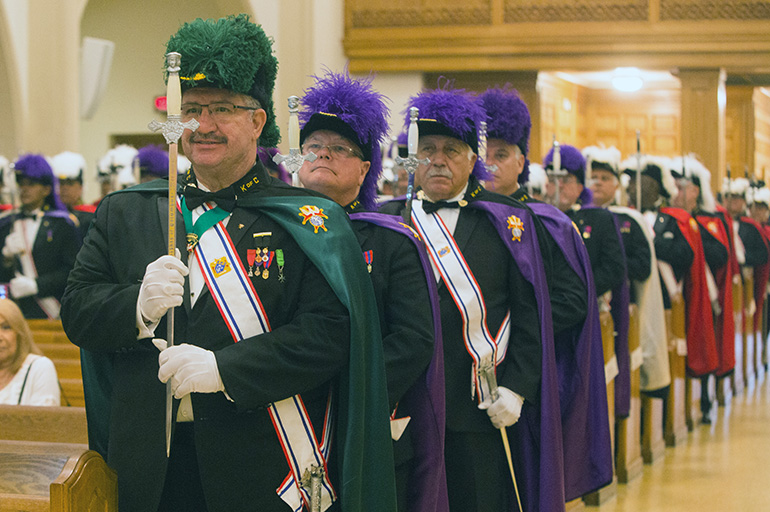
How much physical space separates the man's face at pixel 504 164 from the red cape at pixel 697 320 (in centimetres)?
299

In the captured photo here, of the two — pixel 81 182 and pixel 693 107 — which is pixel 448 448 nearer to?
pixel 81 182

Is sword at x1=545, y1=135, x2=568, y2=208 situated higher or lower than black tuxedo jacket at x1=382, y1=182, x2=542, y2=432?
higher

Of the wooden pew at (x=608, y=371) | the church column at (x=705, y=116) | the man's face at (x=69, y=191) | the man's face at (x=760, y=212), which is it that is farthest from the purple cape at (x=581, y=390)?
the man's face at (x=760, y=212)

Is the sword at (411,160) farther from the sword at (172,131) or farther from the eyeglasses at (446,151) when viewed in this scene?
the sword at (172,131)

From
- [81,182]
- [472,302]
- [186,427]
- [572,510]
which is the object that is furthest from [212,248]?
[81,182]

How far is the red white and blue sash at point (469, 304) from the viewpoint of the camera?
332 cm

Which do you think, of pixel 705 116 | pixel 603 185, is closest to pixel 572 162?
pixel 603 185

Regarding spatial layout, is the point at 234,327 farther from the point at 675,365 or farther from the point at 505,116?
the point at 675,365

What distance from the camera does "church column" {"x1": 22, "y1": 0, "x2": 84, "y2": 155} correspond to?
8484 mm

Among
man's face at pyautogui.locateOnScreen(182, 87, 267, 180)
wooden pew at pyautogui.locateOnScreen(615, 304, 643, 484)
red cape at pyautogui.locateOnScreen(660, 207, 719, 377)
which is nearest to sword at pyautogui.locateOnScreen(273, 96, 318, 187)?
man's face at pyautogui.locateOnScreen(182, 87, 267, 180)

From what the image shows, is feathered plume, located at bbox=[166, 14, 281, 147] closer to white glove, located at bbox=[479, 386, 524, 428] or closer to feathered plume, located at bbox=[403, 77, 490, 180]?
feathered plume, located at bbox=[403, 77, 490, 180]

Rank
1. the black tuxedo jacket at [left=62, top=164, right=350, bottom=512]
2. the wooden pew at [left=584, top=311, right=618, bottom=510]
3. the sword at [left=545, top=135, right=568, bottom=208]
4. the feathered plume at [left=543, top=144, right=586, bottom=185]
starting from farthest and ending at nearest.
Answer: the feathered plume at [left=543, top=144, right=586, bottom=185]
the sword at [left=545, top=135, right=568, bottom=208]
the wooden pew at [left=584, top=311, right=618, bottom=510]
the black tuxedo jacket at [left=62, top=164, right=350, bottom=512]

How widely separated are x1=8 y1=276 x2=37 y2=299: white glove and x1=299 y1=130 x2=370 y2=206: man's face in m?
3.84

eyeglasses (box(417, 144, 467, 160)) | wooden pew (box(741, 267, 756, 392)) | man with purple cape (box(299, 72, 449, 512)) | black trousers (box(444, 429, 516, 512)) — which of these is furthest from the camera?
wooden pew (box(741, 267, 756, 392))
